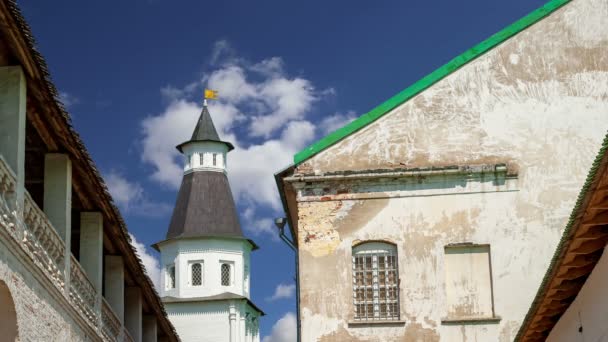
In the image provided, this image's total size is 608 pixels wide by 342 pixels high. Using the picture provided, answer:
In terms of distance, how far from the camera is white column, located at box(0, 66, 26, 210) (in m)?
11.0

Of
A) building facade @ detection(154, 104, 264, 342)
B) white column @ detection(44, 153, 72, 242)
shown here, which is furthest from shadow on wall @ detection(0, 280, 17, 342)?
building facade @ detection(154, 104, 264, 342)

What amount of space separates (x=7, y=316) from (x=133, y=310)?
9.02 meters

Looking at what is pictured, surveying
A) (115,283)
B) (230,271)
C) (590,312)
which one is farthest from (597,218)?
(230,271)

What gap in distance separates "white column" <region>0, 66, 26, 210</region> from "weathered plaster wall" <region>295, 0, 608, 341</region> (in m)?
10.3

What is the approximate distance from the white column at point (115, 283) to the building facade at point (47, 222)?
0.02m

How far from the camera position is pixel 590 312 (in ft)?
39.1

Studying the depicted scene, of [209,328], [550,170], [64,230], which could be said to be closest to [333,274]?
[550,170]

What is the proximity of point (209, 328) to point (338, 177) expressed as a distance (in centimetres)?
4236

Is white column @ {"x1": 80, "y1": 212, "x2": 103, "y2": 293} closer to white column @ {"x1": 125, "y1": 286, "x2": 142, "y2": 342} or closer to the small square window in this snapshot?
white column @ {"x1": 125, "y1": 286, "x2": 142, "y2": 342}

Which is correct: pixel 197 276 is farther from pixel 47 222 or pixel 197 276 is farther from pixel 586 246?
pixel 586 246

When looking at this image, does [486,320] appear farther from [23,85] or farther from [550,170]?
[23,85]

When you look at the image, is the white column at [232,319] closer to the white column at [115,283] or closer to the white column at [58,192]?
the white column at [115,283]

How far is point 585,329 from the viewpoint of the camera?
12211 millimetres

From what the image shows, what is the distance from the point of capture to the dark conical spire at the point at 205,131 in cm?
6425
